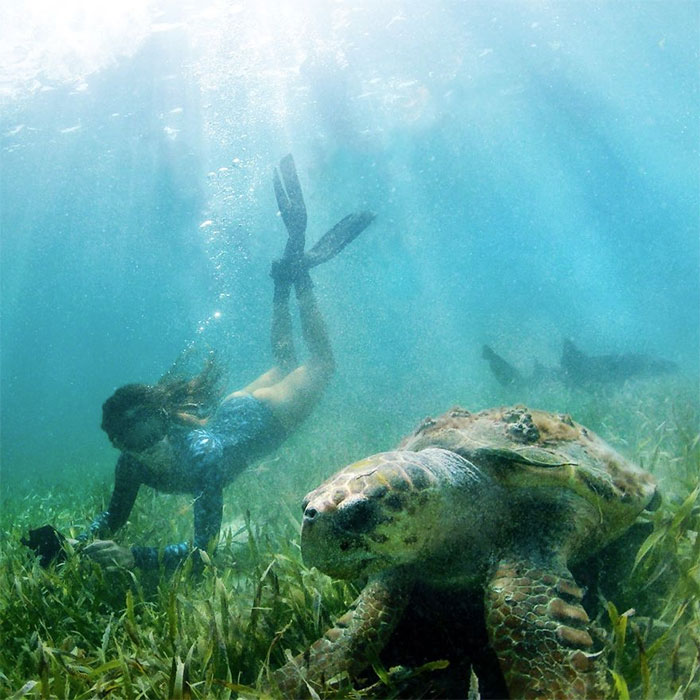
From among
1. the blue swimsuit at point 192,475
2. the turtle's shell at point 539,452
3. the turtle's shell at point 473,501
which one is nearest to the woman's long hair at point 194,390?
the blue swimsuit at point 192,475

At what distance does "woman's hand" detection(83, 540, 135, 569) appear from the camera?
9.64ft

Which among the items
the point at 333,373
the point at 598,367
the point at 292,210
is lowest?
the point at 598,367

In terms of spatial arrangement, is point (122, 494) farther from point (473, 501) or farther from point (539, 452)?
point (539, 452)

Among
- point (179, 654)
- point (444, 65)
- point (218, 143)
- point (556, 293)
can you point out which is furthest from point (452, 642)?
point (556, 293)

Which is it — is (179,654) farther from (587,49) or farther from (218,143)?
(587,49)

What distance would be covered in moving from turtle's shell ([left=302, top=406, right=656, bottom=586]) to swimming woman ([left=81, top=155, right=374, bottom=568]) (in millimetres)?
1662

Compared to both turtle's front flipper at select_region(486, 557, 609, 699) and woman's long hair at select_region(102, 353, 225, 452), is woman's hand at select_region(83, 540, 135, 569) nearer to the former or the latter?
woman's long hair at select_region(102, 353, 225, 452)

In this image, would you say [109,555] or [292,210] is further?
[292,210]

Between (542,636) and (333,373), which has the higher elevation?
(542,636)

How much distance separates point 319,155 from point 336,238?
70.0 ft

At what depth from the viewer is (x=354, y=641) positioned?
1.58 m

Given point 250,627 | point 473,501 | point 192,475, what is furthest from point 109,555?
point 473,501

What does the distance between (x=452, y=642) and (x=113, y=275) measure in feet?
167

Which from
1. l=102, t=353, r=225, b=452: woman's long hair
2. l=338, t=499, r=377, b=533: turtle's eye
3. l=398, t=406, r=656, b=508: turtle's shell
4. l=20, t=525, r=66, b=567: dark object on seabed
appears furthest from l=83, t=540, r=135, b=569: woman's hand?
l=338, t=499, r=377, b=533: turtle's eye
